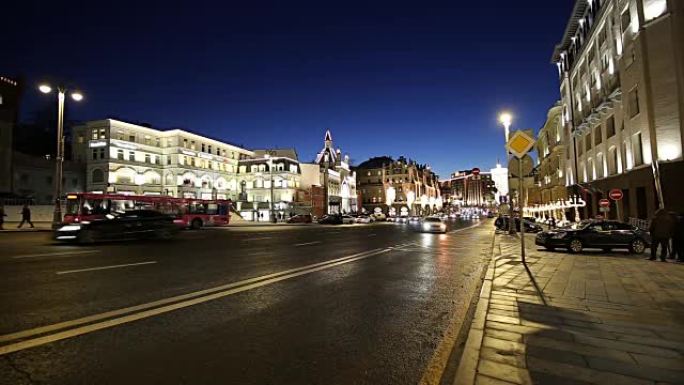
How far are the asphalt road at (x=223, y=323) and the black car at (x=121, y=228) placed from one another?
6298 mm

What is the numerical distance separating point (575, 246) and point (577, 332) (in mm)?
13062

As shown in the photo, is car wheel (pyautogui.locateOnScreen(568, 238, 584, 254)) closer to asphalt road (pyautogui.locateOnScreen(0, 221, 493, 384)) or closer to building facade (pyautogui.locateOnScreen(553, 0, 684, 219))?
building facade (pyautogui.locateOnScreen(553, 0, 684, 219))

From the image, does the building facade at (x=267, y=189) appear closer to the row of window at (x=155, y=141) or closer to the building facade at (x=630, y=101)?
the row of window at (x=155, y=141)

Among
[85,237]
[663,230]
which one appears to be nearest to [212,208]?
[85,237]

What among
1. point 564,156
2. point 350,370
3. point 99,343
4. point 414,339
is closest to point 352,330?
point 414,339

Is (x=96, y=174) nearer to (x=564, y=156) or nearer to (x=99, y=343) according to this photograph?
(x=99, y=343)

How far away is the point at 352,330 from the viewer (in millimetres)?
5055

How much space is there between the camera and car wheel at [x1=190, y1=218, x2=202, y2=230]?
117ft

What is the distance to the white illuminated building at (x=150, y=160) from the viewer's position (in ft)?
179

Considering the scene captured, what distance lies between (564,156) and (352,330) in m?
49.7

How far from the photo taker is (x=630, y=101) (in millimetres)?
25141

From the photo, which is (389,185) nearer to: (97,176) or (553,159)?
(553,159)

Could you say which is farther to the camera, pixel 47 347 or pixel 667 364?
pixel 47 347

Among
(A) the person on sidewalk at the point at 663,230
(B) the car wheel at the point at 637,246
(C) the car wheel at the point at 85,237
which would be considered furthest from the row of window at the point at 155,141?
(A) the person on sidewalk at the point at 663,230
